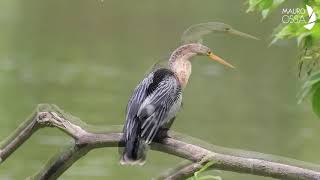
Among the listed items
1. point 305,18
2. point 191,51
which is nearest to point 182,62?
point 191,51

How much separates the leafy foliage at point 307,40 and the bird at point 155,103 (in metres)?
0.42

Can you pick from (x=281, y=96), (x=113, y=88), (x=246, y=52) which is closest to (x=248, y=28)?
(x=246, y=52)

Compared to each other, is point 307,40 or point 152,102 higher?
point 307,40

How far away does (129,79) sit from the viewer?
12.1m

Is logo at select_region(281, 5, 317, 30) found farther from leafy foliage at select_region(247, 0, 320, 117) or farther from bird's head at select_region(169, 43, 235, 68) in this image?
bird's head at select_region(169, 43, 235, 68)

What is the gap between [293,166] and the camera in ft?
4.99

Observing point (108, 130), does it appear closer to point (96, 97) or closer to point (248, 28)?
point (96, 97)

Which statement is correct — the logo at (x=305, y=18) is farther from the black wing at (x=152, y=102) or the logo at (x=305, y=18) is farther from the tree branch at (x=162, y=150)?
the black wing at (x=152, y=102)

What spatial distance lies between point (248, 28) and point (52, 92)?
4678mm

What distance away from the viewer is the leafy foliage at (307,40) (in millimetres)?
1281

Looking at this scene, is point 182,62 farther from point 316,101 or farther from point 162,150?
point 316,101

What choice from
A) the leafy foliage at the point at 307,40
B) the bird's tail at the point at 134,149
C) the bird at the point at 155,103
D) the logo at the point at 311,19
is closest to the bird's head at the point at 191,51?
the bird at the point at 155,103

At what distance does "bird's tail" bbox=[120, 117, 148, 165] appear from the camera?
1761 mm

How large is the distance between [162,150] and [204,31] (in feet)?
0.88
